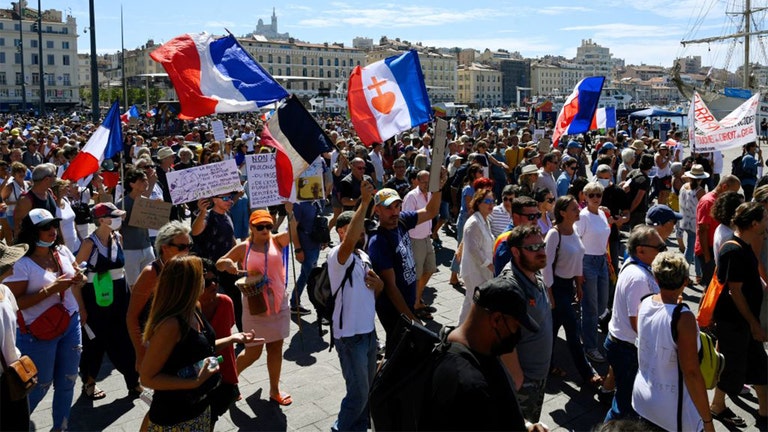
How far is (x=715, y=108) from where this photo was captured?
172ft

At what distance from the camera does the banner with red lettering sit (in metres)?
8.70

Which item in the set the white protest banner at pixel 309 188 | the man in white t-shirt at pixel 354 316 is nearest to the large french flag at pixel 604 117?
the white protest banner at pixel 309 188

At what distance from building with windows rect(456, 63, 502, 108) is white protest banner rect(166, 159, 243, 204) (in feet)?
495

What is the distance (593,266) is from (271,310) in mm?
2845

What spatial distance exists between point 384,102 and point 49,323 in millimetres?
4408

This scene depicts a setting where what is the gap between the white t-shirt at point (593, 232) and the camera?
565 centimetres

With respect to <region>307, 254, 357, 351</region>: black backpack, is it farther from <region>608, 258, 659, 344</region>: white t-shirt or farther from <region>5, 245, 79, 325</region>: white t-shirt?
<region>608, 258, 659, 344</region>: white t-shirt

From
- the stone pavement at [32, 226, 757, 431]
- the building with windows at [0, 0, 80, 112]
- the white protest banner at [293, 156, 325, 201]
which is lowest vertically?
the stone pavement at [32, 226, 757, 431]

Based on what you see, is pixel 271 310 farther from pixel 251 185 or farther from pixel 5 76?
pixel 5 76

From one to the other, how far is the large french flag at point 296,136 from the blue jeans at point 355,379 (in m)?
1.92

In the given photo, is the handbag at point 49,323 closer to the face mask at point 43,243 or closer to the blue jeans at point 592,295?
the face mask at point 43,243

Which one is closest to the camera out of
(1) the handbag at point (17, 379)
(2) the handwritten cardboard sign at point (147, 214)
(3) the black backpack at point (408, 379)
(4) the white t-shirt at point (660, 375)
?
(3) the black backpack at point (408, 379)

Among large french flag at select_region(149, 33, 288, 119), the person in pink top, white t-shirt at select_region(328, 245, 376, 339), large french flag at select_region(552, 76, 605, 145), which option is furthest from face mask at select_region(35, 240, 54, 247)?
large french flag at select_region(552, 76, 605, 145)

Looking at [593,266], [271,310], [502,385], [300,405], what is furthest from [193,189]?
[502,385]
